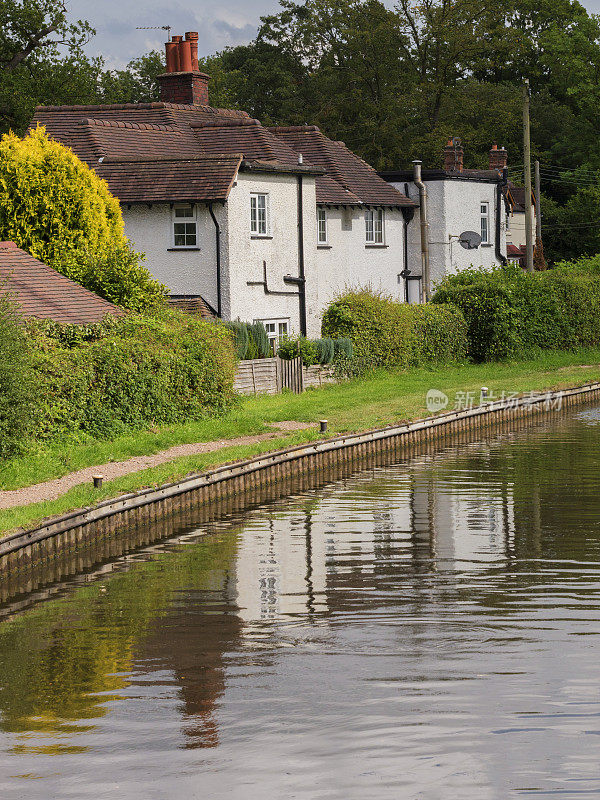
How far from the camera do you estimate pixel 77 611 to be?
1488 cm

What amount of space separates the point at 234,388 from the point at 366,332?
310 inches

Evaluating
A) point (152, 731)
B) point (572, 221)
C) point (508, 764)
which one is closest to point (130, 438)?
point (152, 731)

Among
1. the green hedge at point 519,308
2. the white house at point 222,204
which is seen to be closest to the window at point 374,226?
the white house at point 222,204

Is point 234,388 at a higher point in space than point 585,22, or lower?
lower

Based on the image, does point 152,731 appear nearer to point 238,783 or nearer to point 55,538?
point 238,783

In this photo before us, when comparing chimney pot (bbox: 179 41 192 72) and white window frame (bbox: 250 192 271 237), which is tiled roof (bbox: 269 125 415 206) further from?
white window frame (bbox: 250 192 271 237)

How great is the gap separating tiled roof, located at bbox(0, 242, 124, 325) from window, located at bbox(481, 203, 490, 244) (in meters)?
30.4

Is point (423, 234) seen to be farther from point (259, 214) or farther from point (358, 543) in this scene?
point (358, 543)

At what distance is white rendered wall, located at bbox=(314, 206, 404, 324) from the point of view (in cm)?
4475

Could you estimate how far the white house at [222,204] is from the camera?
1457 inches

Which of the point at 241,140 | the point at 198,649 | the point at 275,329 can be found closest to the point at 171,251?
the point at 275,329

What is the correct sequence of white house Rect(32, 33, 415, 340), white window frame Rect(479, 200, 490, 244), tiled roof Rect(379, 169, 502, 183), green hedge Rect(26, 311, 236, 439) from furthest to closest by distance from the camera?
white window frame Rect(479, 200, 490, 244), tiled roof Rect(379, 169, 502, 183), white house Rect(32, 33, 415, 340), green hedge Rect(26, 311, 236, 439)

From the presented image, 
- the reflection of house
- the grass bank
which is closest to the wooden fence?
the grass bank

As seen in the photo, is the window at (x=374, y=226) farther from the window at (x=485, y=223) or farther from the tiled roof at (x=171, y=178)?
the tiled roof at (x=171, y=178)
